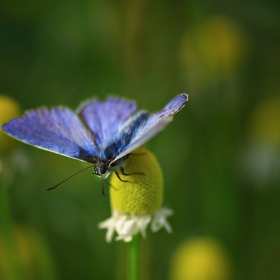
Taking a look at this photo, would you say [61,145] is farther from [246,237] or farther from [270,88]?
[270,88]

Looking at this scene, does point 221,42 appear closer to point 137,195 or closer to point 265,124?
point 265,124

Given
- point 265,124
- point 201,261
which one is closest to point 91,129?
point 201,261

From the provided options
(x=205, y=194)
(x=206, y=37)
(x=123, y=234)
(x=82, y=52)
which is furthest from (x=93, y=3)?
(x=123, y=234)

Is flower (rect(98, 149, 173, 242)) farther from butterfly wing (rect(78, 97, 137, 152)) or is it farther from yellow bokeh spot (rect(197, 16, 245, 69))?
yellow bokeh spot (rect(197, 16, 245, 69))

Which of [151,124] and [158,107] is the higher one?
[158,107]

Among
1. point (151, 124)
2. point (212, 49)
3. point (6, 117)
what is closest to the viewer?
point (151, 124)

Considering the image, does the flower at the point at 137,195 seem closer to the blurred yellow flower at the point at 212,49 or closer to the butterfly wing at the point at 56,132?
the butterfly wing at the point at 56,132

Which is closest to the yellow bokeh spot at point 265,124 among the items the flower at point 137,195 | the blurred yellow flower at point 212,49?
the blurred yellow flower at point 212,49
